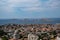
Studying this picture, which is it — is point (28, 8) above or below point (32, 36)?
above

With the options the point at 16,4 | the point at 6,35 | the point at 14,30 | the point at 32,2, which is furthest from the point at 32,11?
the point at 6,35

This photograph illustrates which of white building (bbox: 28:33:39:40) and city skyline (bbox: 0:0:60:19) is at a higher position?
city skyline (bbox: 0:0:60:19)

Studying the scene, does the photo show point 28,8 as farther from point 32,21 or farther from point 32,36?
point 32,36

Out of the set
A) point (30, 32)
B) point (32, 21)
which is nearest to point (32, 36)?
point (30, 32)

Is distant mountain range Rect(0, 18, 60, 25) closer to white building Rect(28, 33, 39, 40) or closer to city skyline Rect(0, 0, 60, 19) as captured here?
city skyline Rect(0, 0, 60, 19)

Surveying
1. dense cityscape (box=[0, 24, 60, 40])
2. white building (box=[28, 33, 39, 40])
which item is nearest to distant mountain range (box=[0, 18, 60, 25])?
dense cityscape (box=[0, 24, 60, 40])

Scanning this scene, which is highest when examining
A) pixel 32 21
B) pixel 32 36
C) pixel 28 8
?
pixel 28 8

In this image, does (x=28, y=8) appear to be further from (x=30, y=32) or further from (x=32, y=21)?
(x=30, y=32)

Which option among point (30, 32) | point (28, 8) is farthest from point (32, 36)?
point (28, 8)

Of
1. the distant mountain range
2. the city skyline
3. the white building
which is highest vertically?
the city skyline
